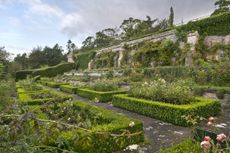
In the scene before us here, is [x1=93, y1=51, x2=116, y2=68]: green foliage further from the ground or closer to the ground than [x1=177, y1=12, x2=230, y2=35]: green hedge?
closer to the ground

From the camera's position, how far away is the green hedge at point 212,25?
45.3 feet

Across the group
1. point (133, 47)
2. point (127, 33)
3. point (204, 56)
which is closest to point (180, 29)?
point (204, 56)

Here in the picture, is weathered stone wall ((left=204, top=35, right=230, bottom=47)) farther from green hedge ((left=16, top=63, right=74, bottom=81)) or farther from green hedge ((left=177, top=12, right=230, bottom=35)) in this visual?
green hedge ((left=16, top=63, right=74, bottom=81))

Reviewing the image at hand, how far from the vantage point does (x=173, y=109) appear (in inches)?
234

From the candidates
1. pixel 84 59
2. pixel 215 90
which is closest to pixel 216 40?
pixel 215 90

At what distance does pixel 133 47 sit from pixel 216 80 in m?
12.1

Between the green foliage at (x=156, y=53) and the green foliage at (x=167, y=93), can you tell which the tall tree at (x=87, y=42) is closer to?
the green foliage at (x=156, y=53)

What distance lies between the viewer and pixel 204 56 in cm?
1449

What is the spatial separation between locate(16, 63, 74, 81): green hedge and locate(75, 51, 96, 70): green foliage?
134cm

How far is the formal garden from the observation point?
227cm

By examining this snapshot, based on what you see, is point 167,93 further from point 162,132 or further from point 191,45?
point 191,45

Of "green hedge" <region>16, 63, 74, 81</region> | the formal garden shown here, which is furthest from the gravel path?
"green hedge" <region>16, 63, 74, 81</region>

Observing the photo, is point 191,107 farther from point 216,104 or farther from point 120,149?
point 120,149

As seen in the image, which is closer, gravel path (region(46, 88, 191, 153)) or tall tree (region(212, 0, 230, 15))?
gravel path (region(46, 88, 191, 153))
